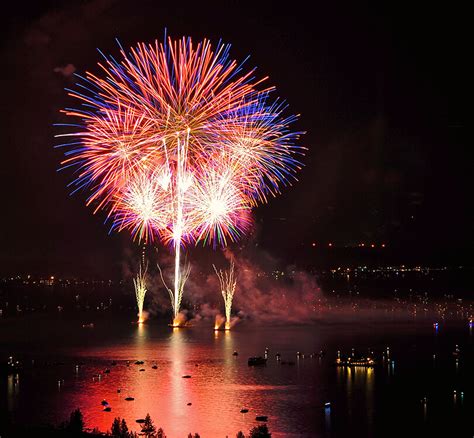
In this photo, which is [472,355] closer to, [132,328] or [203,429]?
[203,429]

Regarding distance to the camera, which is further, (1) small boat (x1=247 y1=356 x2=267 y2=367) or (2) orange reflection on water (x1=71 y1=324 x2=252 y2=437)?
(1) small boat (x1=247 y1=356 x2=267 y2=367)

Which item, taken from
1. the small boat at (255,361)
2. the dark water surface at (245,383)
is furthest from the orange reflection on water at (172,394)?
the small boat at (255,361)

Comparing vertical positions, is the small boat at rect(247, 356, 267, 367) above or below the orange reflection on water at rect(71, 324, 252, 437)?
above

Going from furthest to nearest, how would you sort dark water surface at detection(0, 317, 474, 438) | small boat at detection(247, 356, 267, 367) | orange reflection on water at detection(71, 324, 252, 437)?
1. small boat at detection(247, 356, 267, 367)
2. dark water surface at detection(0, 317, 474, 438)
3. orange reflection on water at detection(71, 324, 252, 437)

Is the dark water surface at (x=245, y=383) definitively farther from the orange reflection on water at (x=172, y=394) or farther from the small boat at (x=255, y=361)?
the small boat at (x=255, y=361)

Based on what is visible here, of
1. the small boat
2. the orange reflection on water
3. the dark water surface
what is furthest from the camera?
the small boat

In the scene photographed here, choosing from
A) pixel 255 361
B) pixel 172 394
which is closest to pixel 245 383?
pixel 172 394

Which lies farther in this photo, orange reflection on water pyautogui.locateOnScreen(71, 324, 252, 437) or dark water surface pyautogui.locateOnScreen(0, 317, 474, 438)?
dark water surface pyautogui.locateOnScreen(0, 317, 474, 438)

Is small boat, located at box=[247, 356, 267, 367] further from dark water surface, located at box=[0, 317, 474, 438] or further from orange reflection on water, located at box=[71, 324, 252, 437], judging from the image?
orange reflection on water, located at box=[71, 324, 252, 437]

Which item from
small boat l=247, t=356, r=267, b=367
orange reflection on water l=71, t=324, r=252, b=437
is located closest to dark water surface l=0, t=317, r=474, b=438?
orange reflection on water l=71, t=324, r=252, b=437
